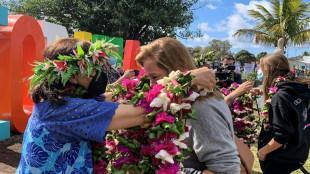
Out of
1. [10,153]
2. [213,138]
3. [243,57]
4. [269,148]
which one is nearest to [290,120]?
[269,148]

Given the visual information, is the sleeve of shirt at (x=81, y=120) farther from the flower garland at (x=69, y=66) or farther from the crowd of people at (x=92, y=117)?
the flower garland at (x=69, y=66)

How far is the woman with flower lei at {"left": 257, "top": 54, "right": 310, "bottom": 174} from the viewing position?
99.7 inches

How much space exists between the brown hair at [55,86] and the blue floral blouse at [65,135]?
0.13 ft

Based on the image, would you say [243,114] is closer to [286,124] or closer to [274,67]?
[274,67]

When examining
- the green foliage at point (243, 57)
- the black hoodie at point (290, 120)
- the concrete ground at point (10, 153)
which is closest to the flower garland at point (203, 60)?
the black hoodie at point (290, 120)

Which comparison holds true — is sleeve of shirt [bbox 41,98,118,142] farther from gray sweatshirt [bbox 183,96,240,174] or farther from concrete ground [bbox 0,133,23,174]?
concrete ground [bbox 0,133,23,174]

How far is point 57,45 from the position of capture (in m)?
1.55

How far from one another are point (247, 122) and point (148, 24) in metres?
13.7

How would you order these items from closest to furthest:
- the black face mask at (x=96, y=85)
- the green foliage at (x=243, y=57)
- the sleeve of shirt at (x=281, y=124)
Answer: the black face mask at (x=96, y=85) < the sleeve of shirt at (x=281, y=124) < the green foliage at (x=243, y=57)

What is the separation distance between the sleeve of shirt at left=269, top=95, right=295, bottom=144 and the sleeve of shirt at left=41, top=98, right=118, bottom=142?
1785 mm

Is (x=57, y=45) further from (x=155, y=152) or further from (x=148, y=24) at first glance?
(x=148, y=24)

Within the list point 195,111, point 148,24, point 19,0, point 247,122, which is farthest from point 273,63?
point 19,0

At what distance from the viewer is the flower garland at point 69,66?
1408 millimetres

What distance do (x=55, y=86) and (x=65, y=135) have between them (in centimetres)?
27
